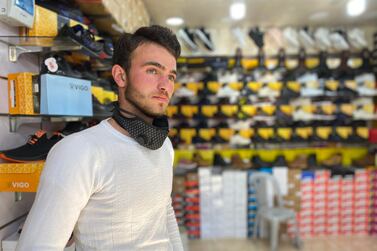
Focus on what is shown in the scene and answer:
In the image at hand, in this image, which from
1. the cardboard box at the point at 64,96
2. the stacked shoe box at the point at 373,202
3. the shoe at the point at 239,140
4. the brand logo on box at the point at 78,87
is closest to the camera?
the cardboard box at the point at 64,96

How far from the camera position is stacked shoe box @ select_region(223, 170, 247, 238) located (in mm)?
3678

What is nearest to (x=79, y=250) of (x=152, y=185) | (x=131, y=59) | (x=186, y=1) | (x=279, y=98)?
(x=152, y=185)

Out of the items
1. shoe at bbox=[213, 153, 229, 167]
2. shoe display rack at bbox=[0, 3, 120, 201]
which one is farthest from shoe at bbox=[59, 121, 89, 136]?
shoe at bbox=[213, 153, 229, 167]

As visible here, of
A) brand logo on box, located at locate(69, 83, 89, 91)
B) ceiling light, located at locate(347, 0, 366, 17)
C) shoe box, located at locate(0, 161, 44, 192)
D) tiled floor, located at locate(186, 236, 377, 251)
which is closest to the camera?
shoe box, located at locate(0, 161, 44, 192)

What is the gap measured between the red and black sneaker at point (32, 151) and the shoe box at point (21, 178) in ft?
0.10

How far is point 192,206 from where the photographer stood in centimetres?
370

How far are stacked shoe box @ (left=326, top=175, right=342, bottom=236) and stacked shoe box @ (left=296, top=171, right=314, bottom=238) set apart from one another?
0.79 ft

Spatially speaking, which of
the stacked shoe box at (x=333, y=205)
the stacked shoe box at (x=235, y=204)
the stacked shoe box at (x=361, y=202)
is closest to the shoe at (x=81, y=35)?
the stacked shoe box at (x=235, y=204)

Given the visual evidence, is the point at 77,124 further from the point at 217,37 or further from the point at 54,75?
the point at 217,37

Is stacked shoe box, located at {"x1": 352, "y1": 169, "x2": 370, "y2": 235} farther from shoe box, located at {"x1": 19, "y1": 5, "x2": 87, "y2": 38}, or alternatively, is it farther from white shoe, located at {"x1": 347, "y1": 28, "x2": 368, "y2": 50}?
shoe box, located at {"x1": 19, "y1": 5, "x2": 87, "y2": 38}

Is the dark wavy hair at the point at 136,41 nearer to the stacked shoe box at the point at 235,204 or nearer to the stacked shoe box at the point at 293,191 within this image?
the stacked shoe box at the point at 235,204

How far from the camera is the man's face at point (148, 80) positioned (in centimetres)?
91

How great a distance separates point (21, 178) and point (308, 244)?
11.7ft

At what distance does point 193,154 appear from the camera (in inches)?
161
